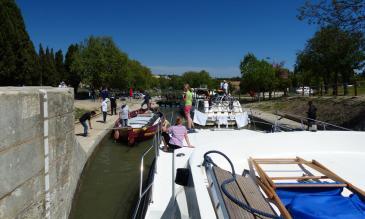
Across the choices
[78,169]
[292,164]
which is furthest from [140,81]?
[292,164]

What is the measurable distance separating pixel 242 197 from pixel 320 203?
1.05 meters

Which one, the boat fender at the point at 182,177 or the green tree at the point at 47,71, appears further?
the green tree at the point at 47,71

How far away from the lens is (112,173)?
11719 mm

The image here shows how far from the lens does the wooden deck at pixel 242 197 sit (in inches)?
111

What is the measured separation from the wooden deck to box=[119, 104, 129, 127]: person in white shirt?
513 inches

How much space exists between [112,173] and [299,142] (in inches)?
294

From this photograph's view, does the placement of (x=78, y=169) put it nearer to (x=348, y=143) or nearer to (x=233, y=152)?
(x=233, y=152)

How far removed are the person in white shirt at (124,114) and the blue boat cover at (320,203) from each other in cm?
1305

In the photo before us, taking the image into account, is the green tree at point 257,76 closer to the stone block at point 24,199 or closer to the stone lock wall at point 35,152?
the stone lock wall at point 35,152

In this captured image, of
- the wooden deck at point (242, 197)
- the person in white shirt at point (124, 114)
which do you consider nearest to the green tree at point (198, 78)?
the person in white shirt at point (124, 114)

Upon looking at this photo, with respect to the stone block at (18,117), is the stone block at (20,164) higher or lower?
lower

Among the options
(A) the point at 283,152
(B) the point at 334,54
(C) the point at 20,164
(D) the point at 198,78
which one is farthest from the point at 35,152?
(D) the point at 198,78

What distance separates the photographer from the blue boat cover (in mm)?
3338

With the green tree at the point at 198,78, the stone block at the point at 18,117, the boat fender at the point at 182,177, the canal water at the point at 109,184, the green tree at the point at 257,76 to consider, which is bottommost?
the canal water at the point at 109,184
